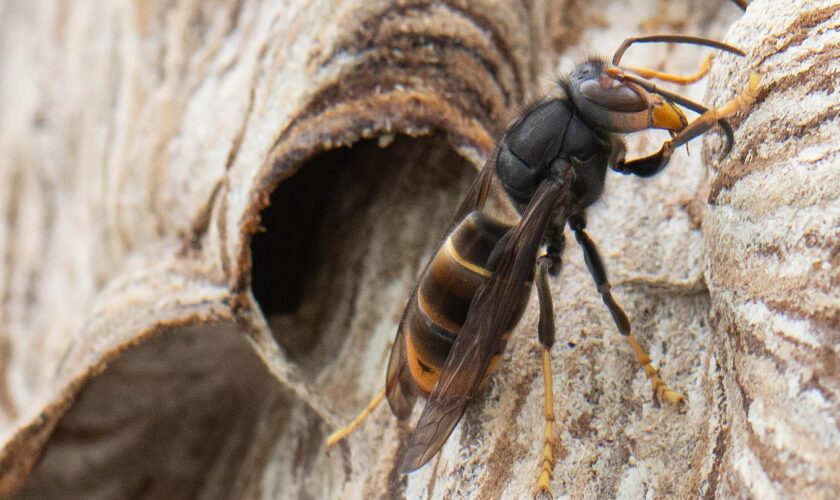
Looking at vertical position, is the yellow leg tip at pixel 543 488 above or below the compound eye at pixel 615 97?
below

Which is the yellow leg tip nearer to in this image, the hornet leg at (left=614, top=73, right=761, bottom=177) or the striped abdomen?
the striped abdomen

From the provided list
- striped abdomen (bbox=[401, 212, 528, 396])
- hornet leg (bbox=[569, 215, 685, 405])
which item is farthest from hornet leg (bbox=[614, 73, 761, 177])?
striped abdomen (bbox=[401, 212, 528, 396])

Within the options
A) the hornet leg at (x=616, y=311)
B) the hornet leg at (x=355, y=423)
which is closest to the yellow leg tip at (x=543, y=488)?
the hornet leg at (x=616, y=311)

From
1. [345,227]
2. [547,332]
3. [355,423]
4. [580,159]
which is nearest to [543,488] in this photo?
[547,332]

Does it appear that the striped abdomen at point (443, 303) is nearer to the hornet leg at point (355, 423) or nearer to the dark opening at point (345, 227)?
the hornet leg at point (355, 423)

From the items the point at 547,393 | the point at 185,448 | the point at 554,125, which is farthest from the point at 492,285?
the point at 185,448

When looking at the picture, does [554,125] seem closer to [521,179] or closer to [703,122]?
[521,179]
